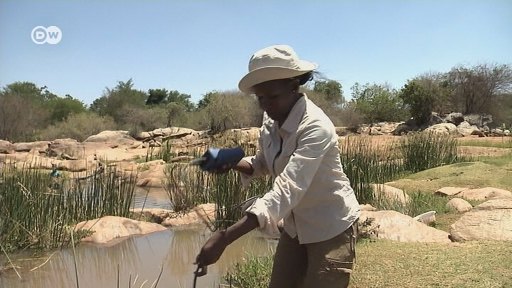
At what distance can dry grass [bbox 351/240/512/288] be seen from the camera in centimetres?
351

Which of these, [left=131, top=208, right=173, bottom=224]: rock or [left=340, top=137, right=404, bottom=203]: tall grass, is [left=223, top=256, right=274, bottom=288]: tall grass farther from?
[left=131, top=208, right=173, bottom=224]: rock

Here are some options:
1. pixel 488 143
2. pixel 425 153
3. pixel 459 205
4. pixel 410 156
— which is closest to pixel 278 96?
pixel 459 205

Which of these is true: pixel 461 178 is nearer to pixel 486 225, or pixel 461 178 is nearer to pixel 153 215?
pixel 486 225

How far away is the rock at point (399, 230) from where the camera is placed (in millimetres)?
4754

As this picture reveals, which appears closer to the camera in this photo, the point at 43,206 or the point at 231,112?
the point at 43,206

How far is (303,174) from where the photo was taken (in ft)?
6.04

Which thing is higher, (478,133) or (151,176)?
(478,133)

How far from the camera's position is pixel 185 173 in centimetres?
761

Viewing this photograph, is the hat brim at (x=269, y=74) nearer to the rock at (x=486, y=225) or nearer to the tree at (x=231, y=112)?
the rock at (x=486, y=225)

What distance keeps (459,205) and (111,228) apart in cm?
406

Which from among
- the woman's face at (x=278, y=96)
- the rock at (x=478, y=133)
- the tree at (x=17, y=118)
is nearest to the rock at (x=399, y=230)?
the woman's face at (x=278, y=96)

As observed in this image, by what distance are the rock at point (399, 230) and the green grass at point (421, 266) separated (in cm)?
24

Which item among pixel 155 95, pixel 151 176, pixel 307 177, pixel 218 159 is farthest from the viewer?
pixel 155 95

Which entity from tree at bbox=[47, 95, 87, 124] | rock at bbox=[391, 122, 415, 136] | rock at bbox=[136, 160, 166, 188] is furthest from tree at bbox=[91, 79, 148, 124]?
rock at bbox=[136, 160, 166, 188]
